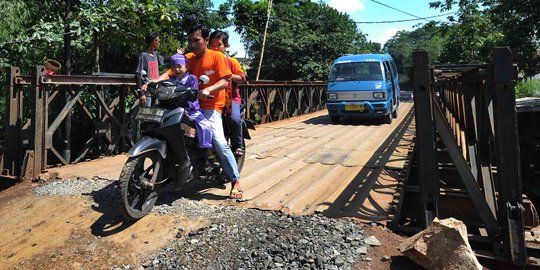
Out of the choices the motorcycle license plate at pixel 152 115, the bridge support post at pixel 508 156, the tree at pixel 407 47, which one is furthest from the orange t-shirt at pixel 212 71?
the tree at pixel 407 47

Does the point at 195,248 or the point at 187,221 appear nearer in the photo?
the point at 195,248

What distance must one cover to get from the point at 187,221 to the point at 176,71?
141 centimetres

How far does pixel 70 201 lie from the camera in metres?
3.64

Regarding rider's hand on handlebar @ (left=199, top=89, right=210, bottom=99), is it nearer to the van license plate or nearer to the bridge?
the bridge

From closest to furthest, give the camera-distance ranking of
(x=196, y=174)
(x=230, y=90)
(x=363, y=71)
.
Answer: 1. (x=196, y=174)
2. (x=230, y=90)
3. (x=363, y=71)

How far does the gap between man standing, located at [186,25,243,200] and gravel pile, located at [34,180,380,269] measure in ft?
1.62

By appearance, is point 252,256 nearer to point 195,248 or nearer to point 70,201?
point 195,248

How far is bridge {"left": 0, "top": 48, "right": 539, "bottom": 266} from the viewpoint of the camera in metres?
2.62

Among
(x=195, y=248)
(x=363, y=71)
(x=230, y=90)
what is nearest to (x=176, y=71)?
(x=230, y=90)

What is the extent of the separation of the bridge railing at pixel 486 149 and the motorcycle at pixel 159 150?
6.33ft

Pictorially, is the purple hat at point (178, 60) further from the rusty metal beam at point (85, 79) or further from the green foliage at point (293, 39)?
the green foliage at point (293, 39)

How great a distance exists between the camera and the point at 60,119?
15.8 ft

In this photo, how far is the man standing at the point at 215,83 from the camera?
3.66m

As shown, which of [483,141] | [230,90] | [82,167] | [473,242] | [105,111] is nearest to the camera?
[473,242]
